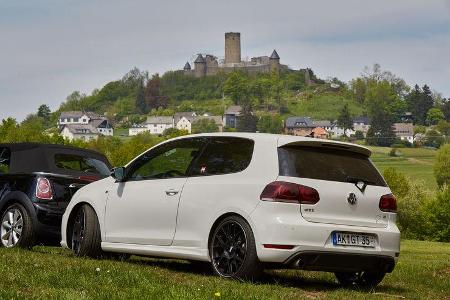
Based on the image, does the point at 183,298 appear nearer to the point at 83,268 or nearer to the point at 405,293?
the point at 83,268

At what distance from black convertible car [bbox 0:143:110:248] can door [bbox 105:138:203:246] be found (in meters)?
1.60

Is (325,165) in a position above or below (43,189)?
above

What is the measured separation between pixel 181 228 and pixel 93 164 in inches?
158

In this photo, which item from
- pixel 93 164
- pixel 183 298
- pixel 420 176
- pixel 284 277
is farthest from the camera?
pixel 420 176

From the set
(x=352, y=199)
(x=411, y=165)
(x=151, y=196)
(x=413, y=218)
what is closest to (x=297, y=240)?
(x=352, y=199)

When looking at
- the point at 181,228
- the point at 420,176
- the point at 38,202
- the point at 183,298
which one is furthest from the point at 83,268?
the point at 420,176

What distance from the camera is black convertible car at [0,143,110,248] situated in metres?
12.1

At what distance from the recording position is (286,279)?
10.1m

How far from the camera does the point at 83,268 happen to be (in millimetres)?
9039

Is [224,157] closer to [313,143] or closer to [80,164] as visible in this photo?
[313,143]

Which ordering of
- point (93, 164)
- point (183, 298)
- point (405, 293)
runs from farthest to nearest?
Answer: point (93, 164) → point (405, 293) → point (183, 298)

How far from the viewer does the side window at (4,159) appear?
43.4 ft

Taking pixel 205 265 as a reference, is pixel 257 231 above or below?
above

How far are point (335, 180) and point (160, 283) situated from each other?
228 centimetres
